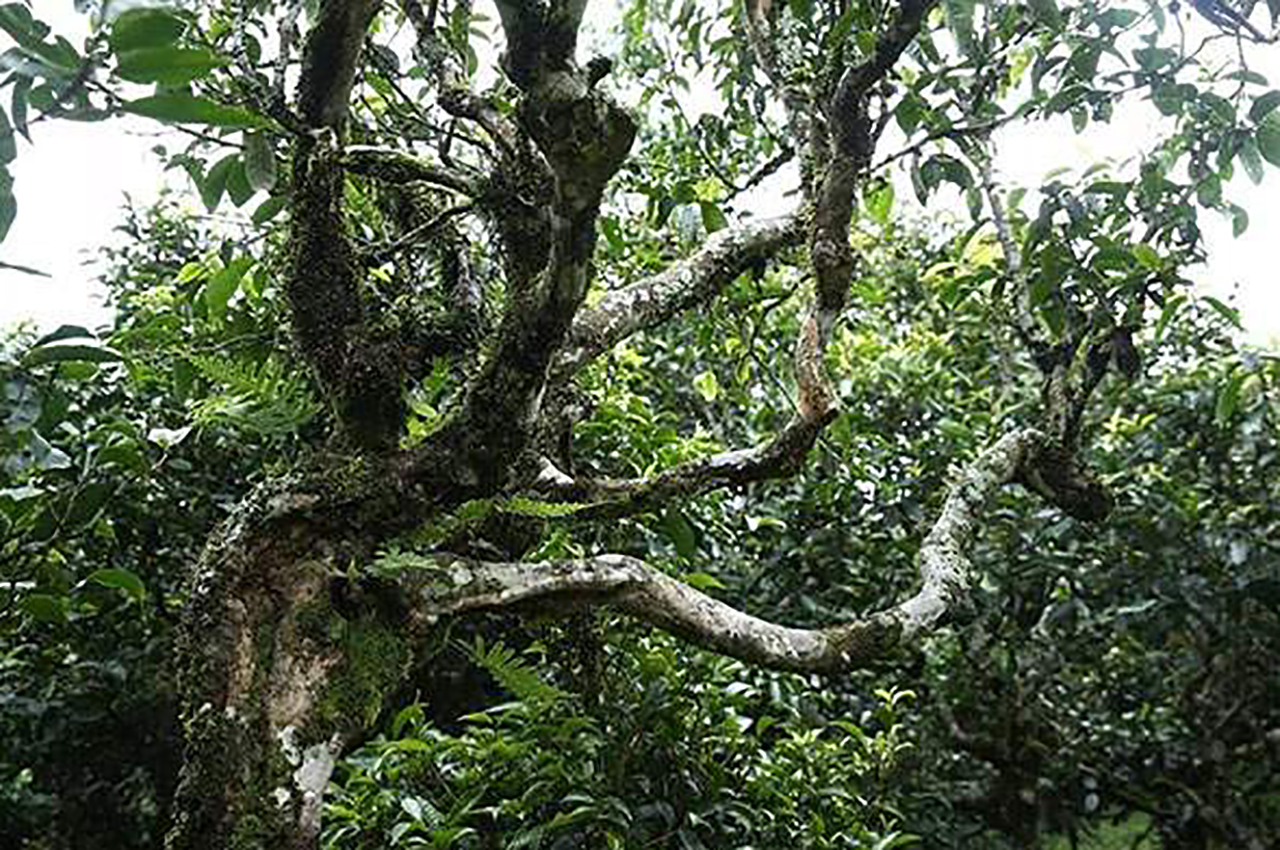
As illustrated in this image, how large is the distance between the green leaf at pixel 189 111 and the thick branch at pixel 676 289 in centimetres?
55

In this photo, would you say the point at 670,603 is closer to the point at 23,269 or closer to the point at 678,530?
the point at 678,530

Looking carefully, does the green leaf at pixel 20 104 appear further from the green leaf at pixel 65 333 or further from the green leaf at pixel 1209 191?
the green leaf at pixel 1209 191

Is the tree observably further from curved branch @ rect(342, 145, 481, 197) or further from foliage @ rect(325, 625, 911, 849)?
foliage @ rect(325, 625, 911, 849)

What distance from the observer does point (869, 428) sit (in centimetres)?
360

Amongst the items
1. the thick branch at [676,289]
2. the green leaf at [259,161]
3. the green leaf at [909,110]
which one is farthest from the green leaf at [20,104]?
the green leaf at [909,110]

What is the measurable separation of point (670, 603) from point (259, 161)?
0.72m

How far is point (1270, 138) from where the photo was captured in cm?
198

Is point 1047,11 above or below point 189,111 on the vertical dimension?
above

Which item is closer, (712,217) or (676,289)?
(676,289)

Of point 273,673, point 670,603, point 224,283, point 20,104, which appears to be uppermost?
point 224,283

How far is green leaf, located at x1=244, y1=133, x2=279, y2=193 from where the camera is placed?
1440 mm

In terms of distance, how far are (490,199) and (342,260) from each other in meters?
0.24

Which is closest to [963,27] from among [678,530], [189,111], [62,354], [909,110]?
[909,110]

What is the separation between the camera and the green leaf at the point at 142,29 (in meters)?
1.13
